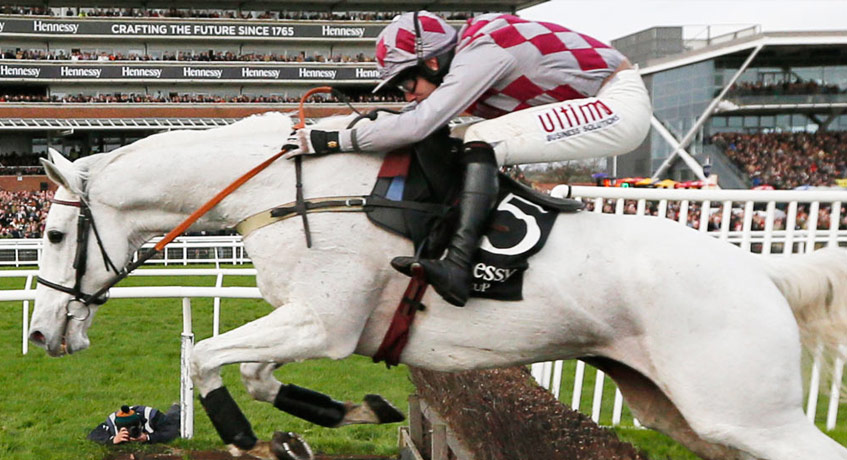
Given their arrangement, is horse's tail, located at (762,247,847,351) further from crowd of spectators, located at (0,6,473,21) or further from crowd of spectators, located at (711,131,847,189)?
crowd of spectators, located at (0,6,473,21)

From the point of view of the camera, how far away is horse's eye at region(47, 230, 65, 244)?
286 cm

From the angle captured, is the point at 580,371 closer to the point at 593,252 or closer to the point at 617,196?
the point at 617,196

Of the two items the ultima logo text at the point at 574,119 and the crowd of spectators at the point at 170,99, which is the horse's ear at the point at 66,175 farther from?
the crowd of spectators at the point at 170,99

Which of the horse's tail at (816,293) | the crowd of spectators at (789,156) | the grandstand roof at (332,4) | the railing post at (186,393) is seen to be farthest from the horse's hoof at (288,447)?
the grandstand roof at (332,4)

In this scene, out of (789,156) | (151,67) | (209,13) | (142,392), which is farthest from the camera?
(209,13)

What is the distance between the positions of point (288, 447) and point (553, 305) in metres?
0.97

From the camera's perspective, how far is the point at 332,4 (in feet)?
156

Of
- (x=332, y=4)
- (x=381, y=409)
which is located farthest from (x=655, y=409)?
(x=332, y=4)

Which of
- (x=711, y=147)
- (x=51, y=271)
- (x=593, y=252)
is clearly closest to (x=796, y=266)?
(x=593, y=252)

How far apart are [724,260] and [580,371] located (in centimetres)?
243

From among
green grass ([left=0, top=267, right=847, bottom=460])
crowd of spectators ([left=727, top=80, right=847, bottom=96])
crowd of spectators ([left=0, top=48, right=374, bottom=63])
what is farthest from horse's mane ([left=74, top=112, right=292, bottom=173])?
crowd of spectators ([left=0, top=48, right=374, bottom=63])

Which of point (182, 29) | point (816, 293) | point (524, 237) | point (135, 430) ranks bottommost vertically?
point (135, 430)

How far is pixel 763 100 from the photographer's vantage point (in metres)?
35.1

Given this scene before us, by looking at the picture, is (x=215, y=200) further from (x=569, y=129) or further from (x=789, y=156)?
(x=789, y=156)
